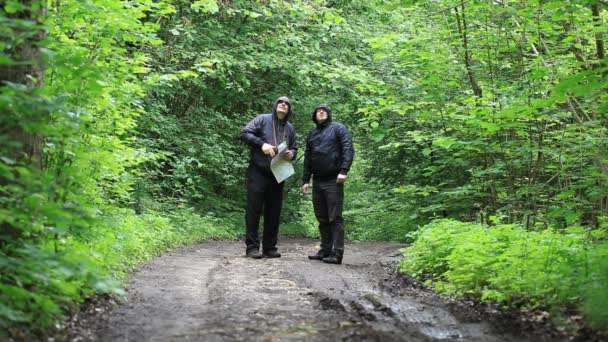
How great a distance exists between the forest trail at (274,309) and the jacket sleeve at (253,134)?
6.38 ft

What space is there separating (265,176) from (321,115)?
4.18ft

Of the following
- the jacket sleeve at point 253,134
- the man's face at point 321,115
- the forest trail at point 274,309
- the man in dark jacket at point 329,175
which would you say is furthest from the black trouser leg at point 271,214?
the forest trail at point 274,309

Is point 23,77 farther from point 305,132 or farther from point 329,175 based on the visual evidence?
point 305,132

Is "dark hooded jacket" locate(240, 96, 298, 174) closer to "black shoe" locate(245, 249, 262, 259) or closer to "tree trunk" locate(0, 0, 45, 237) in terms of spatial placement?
"black shoe" locate(245, 249, 262, 259)

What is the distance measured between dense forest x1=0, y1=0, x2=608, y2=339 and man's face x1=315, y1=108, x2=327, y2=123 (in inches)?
75.7

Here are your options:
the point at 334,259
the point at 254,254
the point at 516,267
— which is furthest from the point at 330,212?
the point at 516,267

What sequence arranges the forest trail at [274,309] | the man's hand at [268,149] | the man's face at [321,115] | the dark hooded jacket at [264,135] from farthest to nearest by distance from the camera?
the man's face at [321,115] → the dark hooded jacket at [264,135] → the man's hand at [268,149] → the forest trail at [274,309]

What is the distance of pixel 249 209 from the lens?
9312mm

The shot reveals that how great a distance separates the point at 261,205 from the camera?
369 inches

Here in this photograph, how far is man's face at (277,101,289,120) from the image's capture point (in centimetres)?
931

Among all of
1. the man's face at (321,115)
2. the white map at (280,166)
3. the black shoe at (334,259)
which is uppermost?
the man's face at (321,115)

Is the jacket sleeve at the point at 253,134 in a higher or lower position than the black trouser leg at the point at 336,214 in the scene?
higher

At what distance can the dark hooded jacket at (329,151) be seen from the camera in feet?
30.1

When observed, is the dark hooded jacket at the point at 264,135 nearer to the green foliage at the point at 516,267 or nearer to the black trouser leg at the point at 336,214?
the black trouser leg at the point at 336,214
